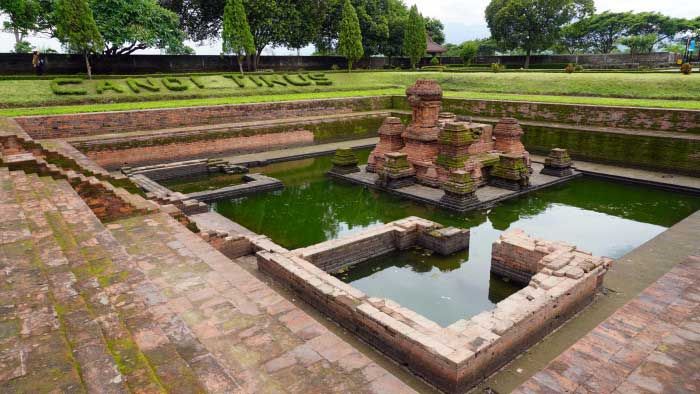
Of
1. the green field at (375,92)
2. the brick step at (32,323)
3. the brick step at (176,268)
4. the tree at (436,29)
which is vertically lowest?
the brick step at (176,268)

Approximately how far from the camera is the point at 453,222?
27.9 ft

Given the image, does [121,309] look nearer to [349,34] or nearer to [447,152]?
[447,152]

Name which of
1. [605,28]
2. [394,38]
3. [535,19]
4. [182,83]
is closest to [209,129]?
[182,83]

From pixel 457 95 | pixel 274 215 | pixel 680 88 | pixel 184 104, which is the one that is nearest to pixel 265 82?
pixel 184 104

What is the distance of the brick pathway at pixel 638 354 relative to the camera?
3.39m

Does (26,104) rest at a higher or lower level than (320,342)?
higher

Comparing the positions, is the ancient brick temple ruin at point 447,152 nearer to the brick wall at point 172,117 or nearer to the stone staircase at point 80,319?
the brick wall at point 172,117

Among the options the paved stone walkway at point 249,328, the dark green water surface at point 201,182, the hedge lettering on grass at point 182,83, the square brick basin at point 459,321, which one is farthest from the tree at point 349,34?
the paved stone walkway at point 249,328

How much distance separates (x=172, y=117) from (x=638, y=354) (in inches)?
565

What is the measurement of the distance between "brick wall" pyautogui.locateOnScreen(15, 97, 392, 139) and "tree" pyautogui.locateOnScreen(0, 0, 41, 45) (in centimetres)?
1029

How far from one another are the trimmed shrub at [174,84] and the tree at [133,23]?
3083 mm

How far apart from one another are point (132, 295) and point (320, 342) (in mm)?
1427

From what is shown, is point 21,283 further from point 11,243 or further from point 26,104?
point 26,104

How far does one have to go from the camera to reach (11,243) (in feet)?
10.9
